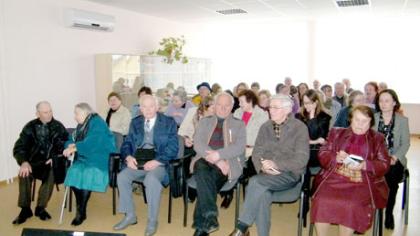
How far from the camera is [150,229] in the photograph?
3.46m

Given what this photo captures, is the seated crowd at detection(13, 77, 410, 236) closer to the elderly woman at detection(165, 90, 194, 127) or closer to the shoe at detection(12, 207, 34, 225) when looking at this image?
the shoe at detection(12, 207, 34, 225)

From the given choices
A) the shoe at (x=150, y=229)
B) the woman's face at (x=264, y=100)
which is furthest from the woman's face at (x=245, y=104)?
the shoe at (x=150, y=229)

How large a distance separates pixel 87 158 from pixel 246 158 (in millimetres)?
1606

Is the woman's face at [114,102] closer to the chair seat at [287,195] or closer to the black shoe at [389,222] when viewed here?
the chair seat at [287,195]

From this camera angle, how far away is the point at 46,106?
392cm

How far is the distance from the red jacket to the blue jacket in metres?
1.43

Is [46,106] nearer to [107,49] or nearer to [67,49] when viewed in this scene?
[67,49]

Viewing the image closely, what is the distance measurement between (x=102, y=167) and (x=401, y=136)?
2942mm

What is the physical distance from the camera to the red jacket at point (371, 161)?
2.88m

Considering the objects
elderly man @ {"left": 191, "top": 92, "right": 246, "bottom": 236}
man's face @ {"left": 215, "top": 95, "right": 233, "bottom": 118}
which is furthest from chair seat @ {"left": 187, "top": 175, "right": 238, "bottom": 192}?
man's face @ {"left": 215, "top": 95, "right": 233, "bottom": 118}

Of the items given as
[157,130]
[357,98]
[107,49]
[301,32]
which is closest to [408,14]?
[301,32]

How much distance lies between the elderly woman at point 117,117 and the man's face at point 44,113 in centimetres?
120

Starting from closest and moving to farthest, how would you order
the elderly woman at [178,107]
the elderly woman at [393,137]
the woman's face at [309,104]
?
the elderly woman at [393,137] → the woman's face at [309,104] → the elderly woman at [178,107]

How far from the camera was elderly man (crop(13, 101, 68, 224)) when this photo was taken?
149 inches
